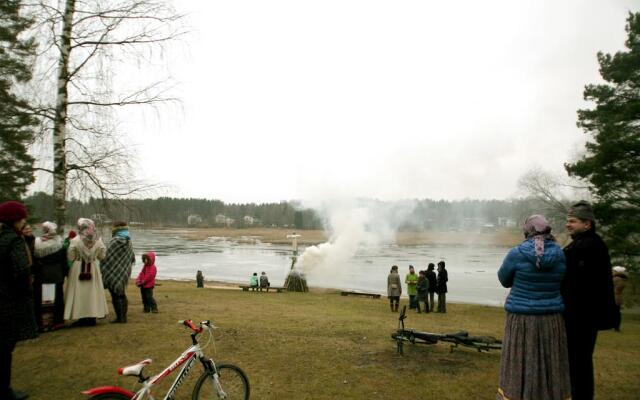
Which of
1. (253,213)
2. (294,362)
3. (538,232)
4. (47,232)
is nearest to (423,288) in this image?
(294,362)

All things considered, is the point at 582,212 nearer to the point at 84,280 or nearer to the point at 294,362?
the point at 294,362

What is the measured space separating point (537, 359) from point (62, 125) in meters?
10.2

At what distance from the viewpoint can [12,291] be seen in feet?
15.4

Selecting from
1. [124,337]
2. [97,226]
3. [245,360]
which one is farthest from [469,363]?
[97,226]

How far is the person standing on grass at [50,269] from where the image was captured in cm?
795

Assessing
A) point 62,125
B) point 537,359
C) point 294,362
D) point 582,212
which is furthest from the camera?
point 62,125

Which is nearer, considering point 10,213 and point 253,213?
point 10,213

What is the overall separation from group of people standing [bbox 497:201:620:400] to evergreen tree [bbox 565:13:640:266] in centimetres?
1782

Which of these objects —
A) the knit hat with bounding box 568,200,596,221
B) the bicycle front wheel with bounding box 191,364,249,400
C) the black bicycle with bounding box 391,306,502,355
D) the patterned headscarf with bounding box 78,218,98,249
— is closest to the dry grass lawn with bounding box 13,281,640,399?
the black bicycle with bounding box 391,306,502,355

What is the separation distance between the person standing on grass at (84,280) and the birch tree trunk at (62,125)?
57.6 inches

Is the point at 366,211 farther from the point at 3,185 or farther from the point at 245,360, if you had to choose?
the point at 245,360

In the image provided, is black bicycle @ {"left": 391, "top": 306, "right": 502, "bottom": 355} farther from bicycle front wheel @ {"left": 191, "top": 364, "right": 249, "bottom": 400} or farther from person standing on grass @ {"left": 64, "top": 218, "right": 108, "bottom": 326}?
person standing on grass @ {"left": 64, "top": 218, "right": 108, "bottom": 326}

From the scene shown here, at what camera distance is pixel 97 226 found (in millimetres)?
9844

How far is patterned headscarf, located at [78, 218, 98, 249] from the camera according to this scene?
8.31 meters
